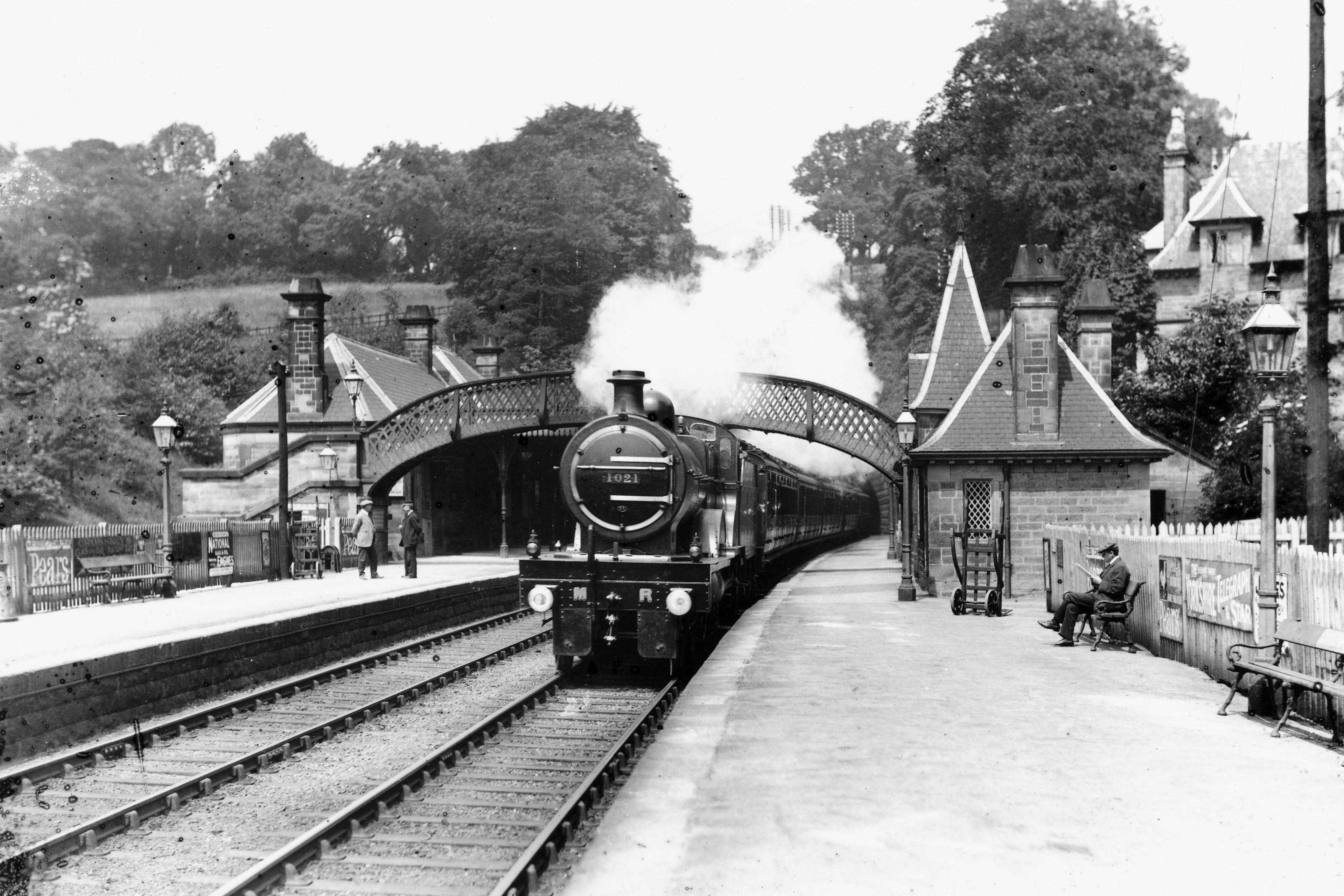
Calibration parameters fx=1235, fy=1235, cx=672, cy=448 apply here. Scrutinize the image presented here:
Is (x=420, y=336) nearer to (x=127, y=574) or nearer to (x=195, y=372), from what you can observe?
(x=195, y=372)

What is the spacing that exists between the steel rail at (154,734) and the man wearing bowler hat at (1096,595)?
8.13 metres

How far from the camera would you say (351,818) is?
7.17 metres

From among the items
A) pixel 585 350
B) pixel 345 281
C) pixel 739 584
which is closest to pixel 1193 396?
pixel 585 350

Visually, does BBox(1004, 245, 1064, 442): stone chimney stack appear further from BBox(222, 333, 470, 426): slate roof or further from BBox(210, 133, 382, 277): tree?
BBox(210, 133, 382, 277): tree

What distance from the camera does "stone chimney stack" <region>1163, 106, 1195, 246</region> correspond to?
43.3 metres

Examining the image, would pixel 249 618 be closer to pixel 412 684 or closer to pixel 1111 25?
pixel 412 684

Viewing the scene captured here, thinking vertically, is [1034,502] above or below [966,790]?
above

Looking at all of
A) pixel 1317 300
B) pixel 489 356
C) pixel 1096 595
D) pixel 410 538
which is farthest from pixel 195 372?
pixel 1317 300

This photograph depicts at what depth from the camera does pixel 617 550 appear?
1287 centimetres

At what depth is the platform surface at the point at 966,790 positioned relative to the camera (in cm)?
585

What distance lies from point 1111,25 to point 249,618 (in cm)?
4229

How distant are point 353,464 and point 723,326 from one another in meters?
15.3

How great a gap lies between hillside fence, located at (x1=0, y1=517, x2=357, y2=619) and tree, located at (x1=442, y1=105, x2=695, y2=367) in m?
20.0

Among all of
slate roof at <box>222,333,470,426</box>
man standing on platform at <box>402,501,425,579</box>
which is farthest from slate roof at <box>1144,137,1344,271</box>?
man standing on platform at <box>402,501,425,579</box>
